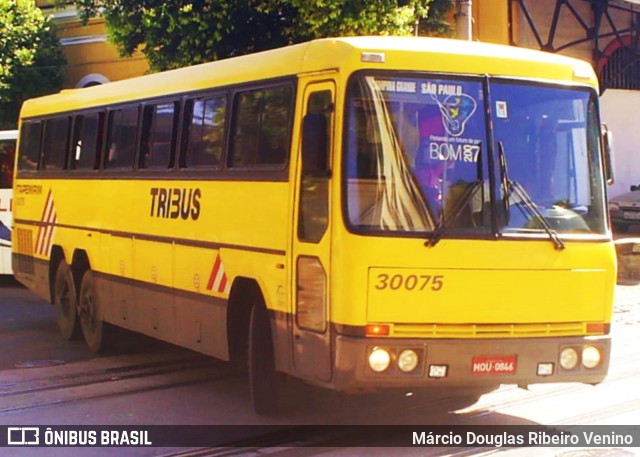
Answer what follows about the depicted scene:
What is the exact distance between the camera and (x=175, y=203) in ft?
35.5

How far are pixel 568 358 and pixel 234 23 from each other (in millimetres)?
11574

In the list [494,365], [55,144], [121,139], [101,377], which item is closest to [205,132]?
[121,139]

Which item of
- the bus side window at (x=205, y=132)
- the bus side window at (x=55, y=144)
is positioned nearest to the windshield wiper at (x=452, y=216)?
the bus side window at (x=205, y=132)

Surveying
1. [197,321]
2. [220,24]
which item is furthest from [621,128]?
[197,321]

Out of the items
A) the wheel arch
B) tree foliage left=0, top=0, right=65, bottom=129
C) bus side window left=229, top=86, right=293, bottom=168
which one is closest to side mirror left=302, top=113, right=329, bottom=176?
bus side window left=229, top=86, right=293, bottom=168

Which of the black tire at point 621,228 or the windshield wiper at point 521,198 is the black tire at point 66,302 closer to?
the windshield wiper at point 521,198

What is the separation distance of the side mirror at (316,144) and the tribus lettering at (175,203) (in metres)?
2.33

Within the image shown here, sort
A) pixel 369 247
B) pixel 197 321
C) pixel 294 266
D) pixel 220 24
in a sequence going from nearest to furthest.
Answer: pixel 369 247, pixel 294 266, pixel 197 321, pixel 220 24

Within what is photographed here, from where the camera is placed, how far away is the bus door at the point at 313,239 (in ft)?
26.9

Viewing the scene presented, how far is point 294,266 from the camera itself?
8.59m

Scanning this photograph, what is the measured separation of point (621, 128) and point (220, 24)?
641 inches

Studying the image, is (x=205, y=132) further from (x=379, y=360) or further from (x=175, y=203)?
(x=379, y=360)

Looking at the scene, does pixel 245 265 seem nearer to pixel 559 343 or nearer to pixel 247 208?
pixel 247 208

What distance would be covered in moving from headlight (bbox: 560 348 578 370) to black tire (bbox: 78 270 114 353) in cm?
607
